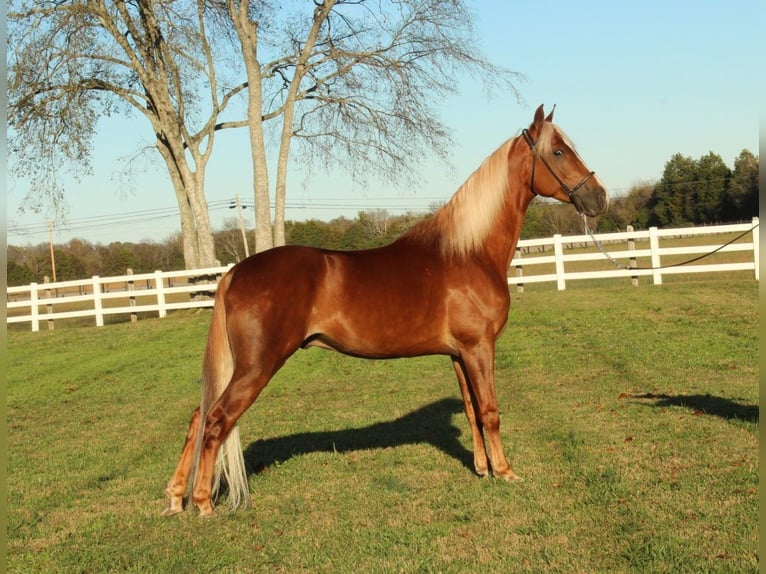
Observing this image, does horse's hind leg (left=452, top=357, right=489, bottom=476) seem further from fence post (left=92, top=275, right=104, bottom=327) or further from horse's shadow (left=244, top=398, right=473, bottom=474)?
fence post (left=92, top=275, right=104, bottom=327)

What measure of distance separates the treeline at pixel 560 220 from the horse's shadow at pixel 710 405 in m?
40.7

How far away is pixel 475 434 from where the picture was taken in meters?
6.22

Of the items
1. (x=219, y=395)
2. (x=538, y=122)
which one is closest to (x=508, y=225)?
(x=538, y=122)

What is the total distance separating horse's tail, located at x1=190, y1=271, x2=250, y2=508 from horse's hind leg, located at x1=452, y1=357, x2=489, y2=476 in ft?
5.99

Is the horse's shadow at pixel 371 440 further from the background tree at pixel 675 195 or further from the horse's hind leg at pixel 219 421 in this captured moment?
the background tree at pixel 675 195

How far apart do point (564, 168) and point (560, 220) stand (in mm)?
58676

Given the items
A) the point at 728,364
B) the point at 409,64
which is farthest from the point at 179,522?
the point at 409,64

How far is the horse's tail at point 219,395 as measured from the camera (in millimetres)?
5480

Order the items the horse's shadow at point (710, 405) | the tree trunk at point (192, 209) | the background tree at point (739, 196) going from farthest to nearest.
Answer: the background tree at point (739, 196)
the tree trunk at point (192, 209)
the horse's shadow at point (710, 405)

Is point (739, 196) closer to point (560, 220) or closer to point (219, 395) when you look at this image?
point (560, 220)

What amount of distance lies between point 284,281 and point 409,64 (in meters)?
18.7

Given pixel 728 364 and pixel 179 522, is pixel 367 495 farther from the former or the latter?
pixel 728 364

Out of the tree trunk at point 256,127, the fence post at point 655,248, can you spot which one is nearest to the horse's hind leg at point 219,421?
the fence post at point 655,248

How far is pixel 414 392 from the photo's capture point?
10.4 meters
